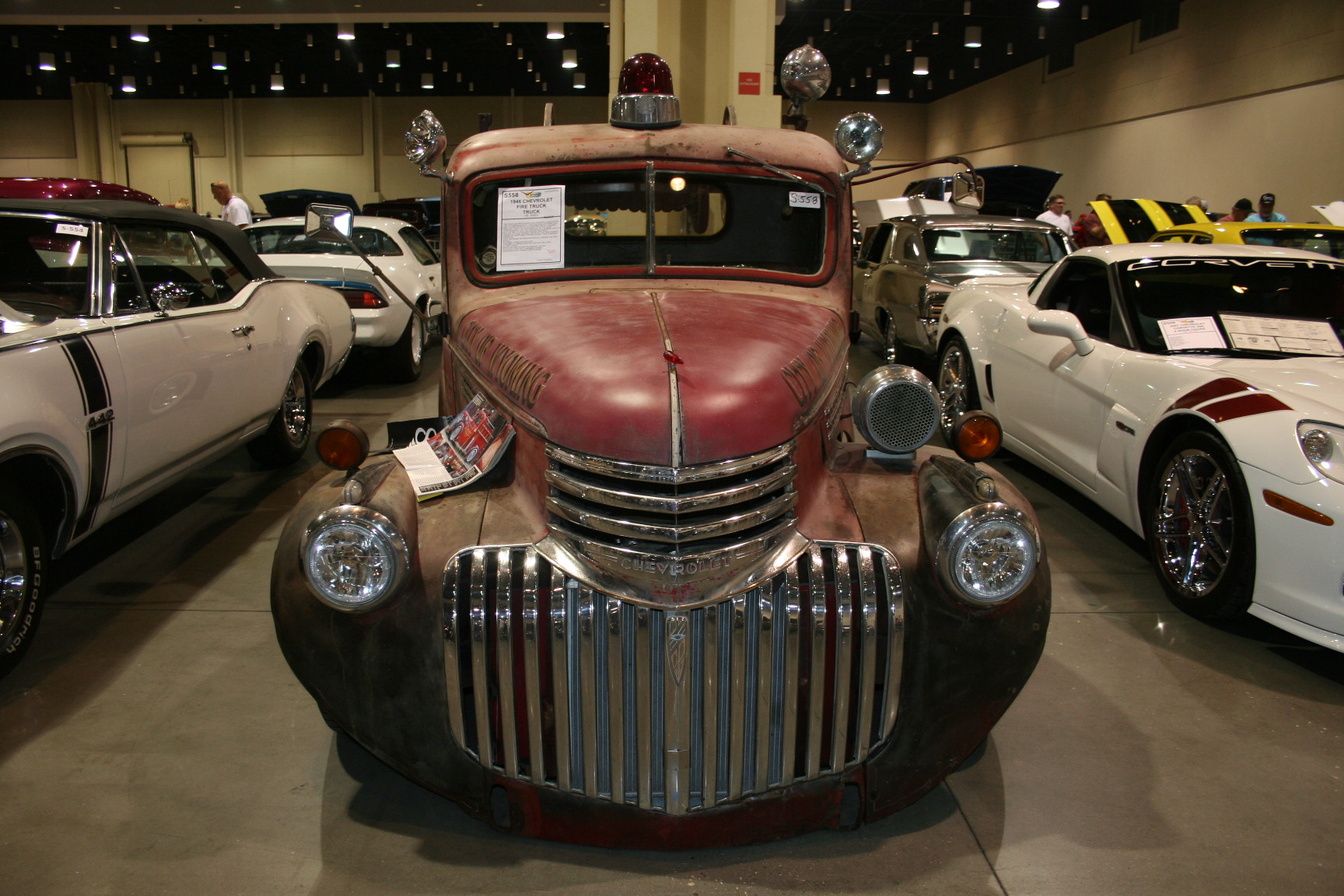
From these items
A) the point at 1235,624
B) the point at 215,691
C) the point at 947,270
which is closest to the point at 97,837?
the point at 215,691

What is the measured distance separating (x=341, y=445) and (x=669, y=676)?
3.71ft

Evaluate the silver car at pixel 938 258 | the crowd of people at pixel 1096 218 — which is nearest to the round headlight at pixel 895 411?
the silver car at pixel 938 258

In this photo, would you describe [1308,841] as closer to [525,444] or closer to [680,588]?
[680,588]

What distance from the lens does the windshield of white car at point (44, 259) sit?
13.2 feet

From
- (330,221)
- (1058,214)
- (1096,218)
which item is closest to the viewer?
(330,221)

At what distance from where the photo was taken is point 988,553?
7.58 ft

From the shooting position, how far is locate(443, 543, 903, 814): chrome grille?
7.34ft

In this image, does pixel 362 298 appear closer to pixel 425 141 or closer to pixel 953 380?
pixel 425 141

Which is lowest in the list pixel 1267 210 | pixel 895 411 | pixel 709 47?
pixel 895 411

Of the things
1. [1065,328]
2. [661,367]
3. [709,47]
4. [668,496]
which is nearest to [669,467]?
[668,496]

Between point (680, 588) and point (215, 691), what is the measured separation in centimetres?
203

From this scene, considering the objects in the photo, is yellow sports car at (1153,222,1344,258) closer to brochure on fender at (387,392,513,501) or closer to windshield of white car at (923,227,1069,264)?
windshield of white car at (923,227,1069,264)

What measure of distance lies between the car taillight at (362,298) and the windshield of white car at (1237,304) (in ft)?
19.8

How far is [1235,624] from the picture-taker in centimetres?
388
